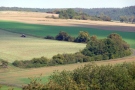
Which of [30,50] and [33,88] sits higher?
[33,88]

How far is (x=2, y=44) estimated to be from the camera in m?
71.8

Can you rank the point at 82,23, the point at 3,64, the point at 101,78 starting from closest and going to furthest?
the point at 101,78 < the point at 3,64 < the point at 82,23

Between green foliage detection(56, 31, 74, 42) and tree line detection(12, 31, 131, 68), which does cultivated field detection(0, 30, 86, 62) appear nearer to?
tree line detection(12, 31, 131, 68)

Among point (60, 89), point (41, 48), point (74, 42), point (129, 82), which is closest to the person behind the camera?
point (60, 89)

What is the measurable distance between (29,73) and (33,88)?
21.3 m

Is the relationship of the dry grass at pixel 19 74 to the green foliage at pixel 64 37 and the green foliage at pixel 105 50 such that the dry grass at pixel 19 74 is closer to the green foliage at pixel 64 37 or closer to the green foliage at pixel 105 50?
the green foliage at pixel 105 50

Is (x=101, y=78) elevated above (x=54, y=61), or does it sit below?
above

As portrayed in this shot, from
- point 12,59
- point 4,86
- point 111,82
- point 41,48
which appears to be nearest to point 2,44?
point 41,48

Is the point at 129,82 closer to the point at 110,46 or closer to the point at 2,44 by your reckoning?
the point at 110,46

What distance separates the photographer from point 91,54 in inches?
2474

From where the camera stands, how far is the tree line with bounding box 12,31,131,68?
176ft

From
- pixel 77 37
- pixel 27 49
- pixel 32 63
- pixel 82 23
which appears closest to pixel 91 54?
pixel 27 49

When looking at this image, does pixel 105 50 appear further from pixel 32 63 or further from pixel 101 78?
pixel 101 78

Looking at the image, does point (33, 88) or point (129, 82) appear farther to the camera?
point (129, 82)
